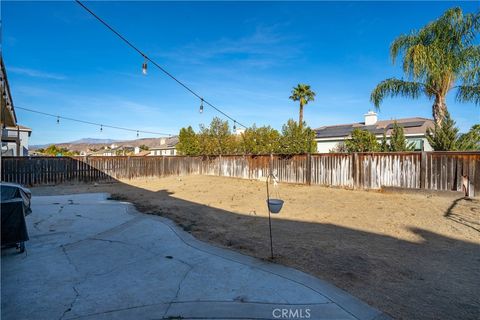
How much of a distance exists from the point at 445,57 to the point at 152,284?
1372 cm

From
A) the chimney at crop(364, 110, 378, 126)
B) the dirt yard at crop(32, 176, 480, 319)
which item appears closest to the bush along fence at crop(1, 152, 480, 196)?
the dirt yard at crop(32, 176, 480, 319)

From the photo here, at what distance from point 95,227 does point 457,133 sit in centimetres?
1360

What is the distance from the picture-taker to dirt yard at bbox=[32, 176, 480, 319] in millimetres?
3223

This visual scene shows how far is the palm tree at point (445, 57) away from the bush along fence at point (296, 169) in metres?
3.25

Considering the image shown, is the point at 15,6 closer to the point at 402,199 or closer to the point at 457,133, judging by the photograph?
the point at 402,199

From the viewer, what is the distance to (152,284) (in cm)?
331

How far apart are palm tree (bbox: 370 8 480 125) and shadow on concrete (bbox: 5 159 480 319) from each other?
6.95m

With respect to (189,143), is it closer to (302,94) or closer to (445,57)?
(302,94)

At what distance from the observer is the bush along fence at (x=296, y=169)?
9.24m

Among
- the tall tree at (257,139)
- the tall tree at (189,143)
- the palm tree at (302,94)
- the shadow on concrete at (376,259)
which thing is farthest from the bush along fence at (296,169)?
the palm tree at (302,94)

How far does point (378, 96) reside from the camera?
12922 millimetres

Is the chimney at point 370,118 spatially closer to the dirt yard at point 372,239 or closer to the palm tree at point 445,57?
the palm tree at point 445,57

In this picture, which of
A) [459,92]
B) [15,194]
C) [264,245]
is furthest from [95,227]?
[459,92]

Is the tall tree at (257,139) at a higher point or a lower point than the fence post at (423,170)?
higher
